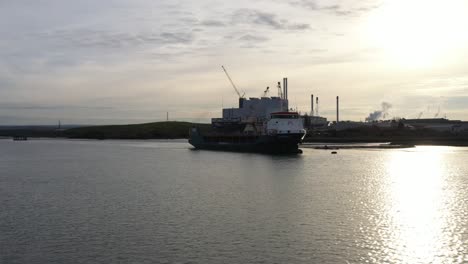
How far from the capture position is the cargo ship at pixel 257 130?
275 feet

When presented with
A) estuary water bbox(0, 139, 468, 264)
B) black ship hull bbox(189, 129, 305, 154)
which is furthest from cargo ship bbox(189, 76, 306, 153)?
estuary water bbox(0, 139, 468, 264)

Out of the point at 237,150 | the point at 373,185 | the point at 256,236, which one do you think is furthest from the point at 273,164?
the point at 256,236

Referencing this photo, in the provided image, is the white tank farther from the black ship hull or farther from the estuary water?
the estuary water

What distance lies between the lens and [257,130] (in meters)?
98.9

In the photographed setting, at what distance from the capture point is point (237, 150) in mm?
95312

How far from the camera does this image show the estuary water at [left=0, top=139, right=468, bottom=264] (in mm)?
19641

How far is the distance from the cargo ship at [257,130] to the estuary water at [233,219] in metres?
36.1

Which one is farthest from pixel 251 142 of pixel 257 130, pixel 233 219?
pixel 233 219

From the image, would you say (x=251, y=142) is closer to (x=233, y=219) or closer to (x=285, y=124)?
(x=285, y=124)

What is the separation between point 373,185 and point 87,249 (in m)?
28.1

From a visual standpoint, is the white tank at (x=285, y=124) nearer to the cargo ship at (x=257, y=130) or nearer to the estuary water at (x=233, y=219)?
the cargo ship at (x=257, y=130)

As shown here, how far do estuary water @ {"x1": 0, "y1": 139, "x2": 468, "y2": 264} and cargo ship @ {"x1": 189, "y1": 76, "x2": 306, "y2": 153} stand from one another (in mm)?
36113

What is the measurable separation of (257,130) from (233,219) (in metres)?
72.9

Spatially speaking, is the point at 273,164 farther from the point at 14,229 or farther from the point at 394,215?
the point at 14,229
